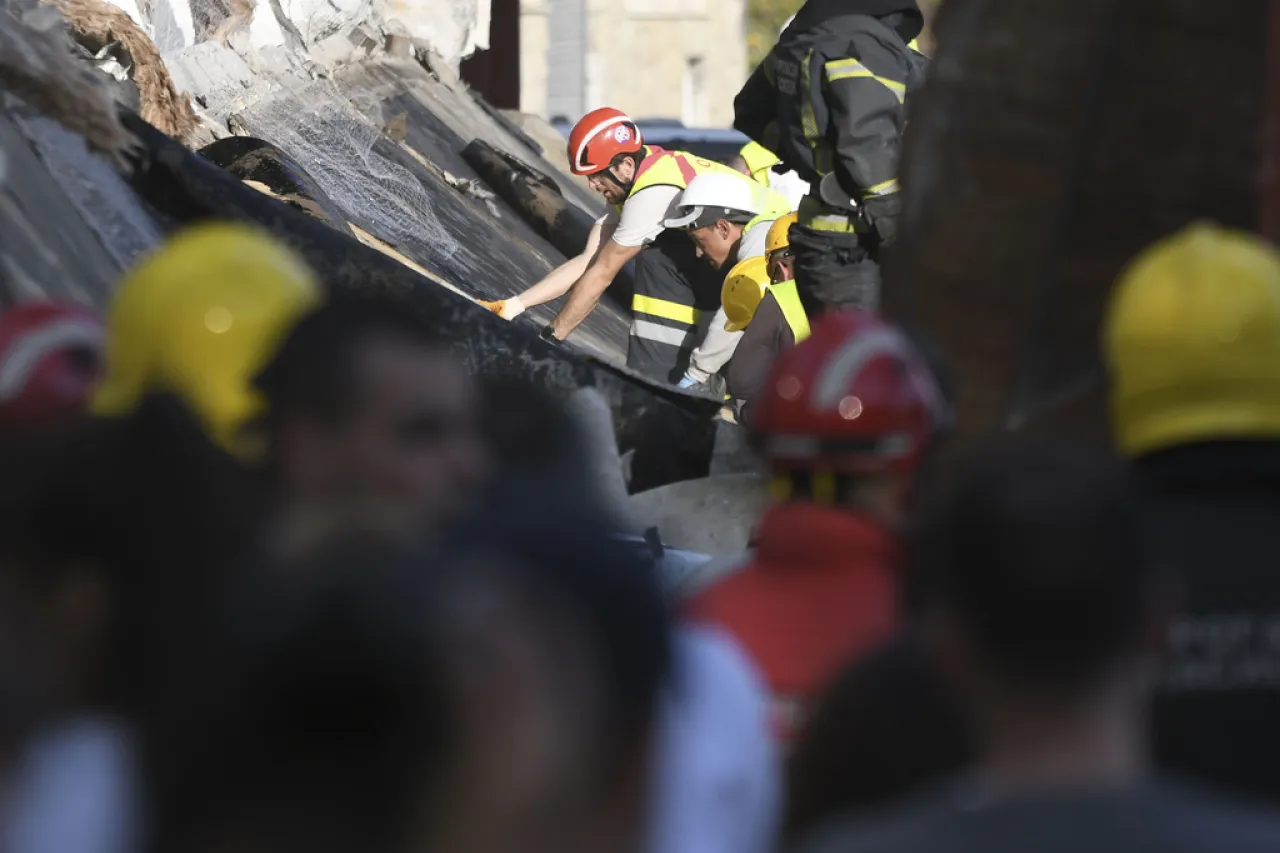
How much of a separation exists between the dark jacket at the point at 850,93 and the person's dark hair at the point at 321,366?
4.67m

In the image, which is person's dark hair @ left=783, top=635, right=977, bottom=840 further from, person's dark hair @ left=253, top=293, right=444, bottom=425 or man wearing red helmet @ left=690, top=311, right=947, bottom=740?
person's dark hair @ left=253, top=293, right=444, bottom=425

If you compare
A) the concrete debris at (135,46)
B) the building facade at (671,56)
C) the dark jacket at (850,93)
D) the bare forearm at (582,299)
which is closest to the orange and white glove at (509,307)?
the bare forearm at (582,299)

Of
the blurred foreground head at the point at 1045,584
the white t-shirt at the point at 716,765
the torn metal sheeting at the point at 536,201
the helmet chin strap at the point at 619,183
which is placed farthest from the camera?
the torn metal sheeting at the point at 536,201

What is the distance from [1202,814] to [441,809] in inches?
21.6

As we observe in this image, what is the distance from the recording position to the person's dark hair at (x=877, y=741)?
2.08m

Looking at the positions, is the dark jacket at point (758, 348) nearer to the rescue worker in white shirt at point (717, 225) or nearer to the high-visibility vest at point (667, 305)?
A: the rescue worker in white shirt at point (717, 225)

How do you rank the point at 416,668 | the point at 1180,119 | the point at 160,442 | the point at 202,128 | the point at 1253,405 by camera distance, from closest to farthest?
the point at 416,668, the point at 160,442, the point at 1253,405, the point at 1180,119, the point at 202,128

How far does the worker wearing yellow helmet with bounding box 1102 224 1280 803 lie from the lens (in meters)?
2.26

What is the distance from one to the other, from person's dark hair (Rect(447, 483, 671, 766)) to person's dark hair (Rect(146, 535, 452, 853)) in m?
0.08

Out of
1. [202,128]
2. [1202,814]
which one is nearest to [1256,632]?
[1202,814]

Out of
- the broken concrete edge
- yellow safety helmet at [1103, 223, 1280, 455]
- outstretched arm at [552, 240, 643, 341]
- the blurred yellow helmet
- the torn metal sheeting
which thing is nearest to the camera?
yellow safety helmet at [1103, 223, 1280, 455]

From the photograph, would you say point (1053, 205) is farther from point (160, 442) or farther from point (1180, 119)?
point (160, 442)

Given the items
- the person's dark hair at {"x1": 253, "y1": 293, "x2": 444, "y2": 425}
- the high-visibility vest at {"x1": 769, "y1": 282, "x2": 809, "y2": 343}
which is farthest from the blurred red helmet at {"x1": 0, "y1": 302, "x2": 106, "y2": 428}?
the high-visibility vest at {"x1": 769, "y1": 282, "x2": 809, "y2": 343}

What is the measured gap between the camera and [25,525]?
201 centimetres
